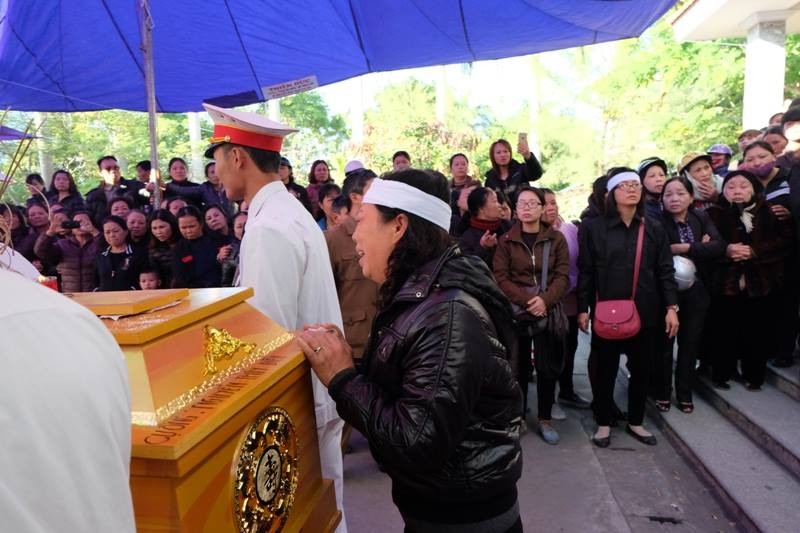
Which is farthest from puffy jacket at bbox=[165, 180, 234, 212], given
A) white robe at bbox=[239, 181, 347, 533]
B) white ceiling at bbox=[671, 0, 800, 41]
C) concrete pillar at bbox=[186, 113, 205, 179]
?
concrete pillar at bbox=[186, 113, 205, 179]

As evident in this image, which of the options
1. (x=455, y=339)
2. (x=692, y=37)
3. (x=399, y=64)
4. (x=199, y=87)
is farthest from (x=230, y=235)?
(x=692, y=37)

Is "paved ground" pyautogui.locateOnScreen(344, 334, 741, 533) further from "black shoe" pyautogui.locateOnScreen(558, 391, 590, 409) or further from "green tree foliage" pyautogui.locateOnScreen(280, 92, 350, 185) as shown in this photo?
"green tree foliage" pyautogui.locateOnScreen(280, 92, 350, 185)

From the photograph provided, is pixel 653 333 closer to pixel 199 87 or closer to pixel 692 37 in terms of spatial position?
pixel 199 87

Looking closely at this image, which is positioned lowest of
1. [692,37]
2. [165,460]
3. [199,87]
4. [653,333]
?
[653,333]

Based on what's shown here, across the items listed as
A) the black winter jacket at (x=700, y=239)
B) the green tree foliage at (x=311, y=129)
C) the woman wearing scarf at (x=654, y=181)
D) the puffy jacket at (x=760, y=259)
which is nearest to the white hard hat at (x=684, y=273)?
the black winter jacket at (x=700, y=239)

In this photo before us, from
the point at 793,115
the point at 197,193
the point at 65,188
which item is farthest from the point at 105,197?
the point at 793,115

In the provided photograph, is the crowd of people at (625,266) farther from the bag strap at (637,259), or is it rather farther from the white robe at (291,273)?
the white robe at (291,273)

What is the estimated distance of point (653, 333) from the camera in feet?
12.4

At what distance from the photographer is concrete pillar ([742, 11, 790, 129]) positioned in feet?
27.4

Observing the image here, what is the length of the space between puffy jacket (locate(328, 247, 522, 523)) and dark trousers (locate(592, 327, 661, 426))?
260cm

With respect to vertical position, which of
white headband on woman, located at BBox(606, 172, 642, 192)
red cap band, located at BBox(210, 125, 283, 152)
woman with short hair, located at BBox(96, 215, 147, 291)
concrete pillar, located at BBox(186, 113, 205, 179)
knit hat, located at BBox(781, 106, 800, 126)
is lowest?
woman with short hair, located at BBox(96, 215, 147, 291)

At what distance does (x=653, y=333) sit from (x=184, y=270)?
11.8 feet

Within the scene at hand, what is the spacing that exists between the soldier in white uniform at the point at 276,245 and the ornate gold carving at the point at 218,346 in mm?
513

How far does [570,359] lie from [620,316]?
1031mm
